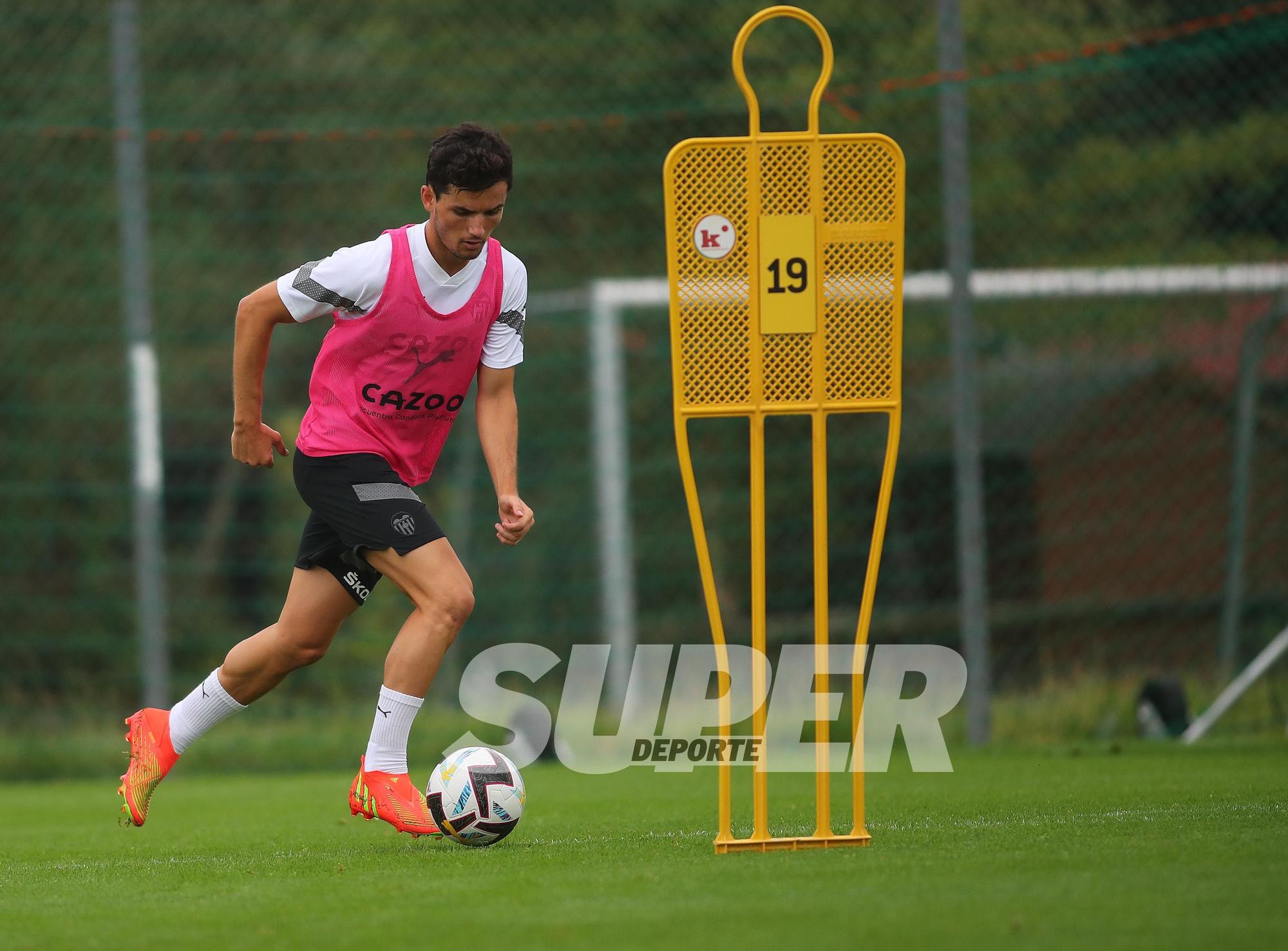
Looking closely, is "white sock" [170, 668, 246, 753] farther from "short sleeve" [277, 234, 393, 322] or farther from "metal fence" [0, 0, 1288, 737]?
"metal fence" [0, 0, 1288, 737]

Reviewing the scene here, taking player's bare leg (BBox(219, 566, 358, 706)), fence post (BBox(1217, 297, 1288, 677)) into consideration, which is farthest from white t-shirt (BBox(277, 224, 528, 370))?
fence post (BBox(1217, 297, 1288, 677))

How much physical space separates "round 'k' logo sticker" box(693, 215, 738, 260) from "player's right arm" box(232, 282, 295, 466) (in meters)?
1.28

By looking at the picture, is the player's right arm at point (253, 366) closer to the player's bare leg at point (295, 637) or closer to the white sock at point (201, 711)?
the player's bare leg at point (295, 637)

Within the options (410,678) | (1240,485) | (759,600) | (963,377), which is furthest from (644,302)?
(759,600)

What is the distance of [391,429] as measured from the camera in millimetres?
4797

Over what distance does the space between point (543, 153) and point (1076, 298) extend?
13.3 ft

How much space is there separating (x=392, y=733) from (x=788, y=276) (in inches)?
67.2

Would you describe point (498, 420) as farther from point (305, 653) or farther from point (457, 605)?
point (305, 653)

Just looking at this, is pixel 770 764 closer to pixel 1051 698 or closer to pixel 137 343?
pixel 1051 698

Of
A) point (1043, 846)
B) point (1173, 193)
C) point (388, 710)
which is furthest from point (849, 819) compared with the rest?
point (1173, 193)

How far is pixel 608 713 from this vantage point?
9414 millimetres

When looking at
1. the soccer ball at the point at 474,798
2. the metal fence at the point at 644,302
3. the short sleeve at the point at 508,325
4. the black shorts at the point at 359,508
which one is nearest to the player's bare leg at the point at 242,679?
the black shorts at the point at 359,508

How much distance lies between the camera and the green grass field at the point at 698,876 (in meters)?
3.08

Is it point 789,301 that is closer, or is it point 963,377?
point 789,301
